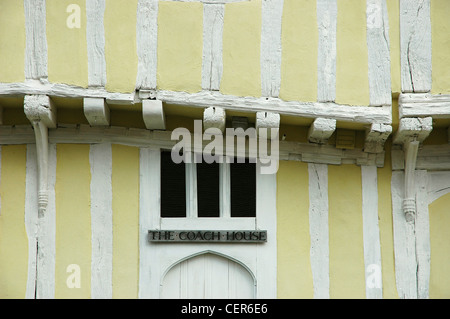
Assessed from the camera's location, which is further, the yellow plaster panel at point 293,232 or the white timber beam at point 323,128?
the yellow plaster panel at point 293,232

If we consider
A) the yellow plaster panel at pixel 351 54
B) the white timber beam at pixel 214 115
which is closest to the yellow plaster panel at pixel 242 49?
the white timber beam at pixel 214 115

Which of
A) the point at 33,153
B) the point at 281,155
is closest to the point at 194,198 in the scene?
the point at 281,155

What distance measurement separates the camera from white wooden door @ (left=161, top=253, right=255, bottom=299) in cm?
1191

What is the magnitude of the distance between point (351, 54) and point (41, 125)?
150 inches

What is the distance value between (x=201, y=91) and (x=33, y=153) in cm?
219

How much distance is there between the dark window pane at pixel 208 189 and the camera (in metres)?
12.1

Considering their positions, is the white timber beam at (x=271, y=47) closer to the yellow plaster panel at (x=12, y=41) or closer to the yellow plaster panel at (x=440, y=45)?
the yellow plaster panel at (x=440, y=45)

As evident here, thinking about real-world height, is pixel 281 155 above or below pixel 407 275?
above

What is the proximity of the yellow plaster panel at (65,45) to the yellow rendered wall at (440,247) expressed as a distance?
14.9ft

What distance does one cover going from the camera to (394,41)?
39.5 feet

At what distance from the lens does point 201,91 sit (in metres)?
11.7

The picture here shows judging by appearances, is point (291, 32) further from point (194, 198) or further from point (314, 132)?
point (194, 198)

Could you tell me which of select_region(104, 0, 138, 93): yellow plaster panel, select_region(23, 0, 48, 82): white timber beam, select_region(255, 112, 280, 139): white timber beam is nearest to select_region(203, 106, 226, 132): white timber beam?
select_region(255, 112, 280, 139): white timber beam

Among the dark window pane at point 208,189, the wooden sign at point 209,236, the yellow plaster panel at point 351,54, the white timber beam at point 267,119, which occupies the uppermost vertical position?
the yellow plaster panel at point 351,54
